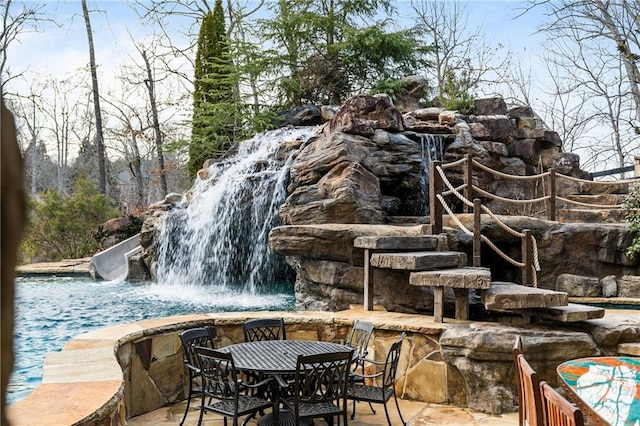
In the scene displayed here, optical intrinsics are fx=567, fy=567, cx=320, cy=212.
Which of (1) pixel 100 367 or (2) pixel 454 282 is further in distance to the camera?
(2) pixel 454 282

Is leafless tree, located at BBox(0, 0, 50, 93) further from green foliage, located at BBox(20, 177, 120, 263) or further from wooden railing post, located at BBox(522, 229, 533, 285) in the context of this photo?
wooden railing post, located at BBox(522, 229, 533, 285)

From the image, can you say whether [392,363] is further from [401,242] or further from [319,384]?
[401,242]

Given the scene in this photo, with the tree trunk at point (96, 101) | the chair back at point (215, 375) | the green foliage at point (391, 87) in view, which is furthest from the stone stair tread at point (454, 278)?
the tree trunk at point (96, 101)

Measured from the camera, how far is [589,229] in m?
9.37

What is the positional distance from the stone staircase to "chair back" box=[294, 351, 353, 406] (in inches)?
63.6

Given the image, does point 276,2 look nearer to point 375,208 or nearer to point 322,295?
point 375,208

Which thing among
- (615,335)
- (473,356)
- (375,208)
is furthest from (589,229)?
(473,356)

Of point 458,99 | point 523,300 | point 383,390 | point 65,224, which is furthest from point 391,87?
point 383,390

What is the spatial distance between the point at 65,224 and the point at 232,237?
24.7 ft

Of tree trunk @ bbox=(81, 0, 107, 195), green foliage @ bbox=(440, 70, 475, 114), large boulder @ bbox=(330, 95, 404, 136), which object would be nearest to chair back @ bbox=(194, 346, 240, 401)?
large boulder @ bbox=(330, 95, 404, 136)

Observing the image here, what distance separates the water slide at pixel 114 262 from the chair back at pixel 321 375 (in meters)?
9.50

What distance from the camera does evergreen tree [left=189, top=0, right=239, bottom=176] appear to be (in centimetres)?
1555

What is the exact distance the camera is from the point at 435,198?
622 cm

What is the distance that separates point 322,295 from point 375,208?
1.94m
